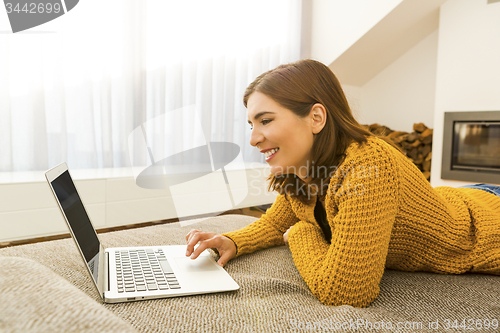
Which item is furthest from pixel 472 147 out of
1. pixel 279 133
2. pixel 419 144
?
pixel 279 133

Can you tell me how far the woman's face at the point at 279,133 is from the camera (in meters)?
0.96

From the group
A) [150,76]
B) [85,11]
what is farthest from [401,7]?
[85,11]

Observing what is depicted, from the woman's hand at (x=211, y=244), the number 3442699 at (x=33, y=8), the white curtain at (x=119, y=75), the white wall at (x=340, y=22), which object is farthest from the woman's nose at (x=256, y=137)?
the white wall at (x=340, y=22)

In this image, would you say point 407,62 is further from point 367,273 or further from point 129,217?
point 367,273

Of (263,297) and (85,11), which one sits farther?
(85,11)

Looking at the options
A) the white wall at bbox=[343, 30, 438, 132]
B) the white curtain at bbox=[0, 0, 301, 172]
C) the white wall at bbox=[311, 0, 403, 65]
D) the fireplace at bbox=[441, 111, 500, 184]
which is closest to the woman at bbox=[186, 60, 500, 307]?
the white curtain at bbox=[0, 0, 301, 172]

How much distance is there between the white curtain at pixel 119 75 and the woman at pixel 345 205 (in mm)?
2050

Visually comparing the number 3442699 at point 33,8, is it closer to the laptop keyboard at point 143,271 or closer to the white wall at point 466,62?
the laptop keyboard at point 143,271

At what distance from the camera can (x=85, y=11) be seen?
263 centimetres

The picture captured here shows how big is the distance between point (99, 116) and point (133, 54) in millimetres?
567

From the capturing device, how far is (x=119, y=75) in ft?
9.34

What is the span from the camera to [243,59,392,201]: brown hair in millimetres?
958

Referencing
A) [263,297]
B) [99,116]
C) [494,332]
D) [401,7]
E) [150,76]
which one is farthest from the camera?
[401,7]

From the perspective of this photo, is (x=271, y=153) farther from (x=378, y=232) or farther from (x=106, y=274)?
(x=106, y=274)
